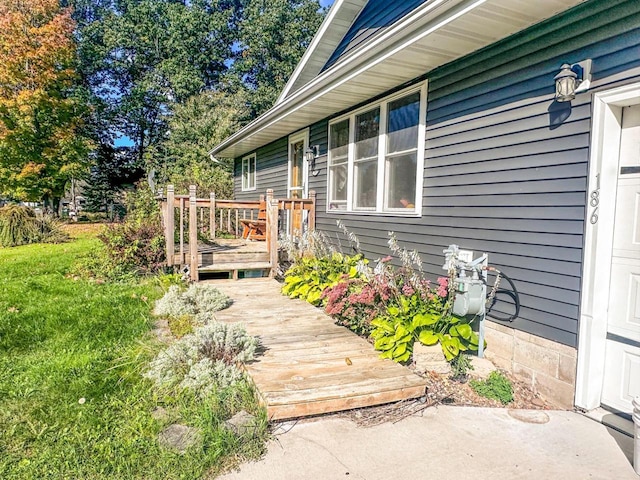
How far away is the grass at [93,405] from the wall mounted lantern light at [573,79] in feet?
9.80

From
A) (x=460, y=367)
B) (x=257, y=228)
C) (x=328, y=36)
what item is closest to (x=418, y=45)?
(x=460, y=367)

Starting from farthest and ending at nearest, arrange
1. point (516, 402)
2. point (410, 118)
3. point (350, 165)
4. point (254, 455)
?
point (350, 165) → point (410, 118) → point (516, 402) → point (254, 455)

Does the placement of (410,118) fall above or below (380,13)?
below

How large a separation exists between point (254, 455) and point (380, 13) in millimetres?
6213

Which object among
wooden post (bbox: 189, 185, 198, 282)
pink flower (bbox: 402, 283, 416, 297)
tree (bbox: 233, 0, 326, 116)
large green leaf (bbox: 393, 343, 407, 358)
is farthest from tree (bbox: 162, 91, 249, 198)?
large green leaf (bbox: 393, 343, 407, 358)

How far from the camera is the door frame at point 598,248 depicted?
2.67 m

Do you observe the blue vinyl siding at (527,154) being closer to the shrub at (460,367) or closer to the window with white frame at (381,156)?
the window with white frame at (381,156)

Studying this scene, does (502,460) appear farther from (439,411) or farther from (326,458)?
(326,458)

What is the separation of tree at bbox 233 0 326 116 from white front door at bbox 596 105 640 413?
852 inches

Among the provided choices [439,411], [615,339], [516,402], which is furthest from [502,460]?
[615,339]

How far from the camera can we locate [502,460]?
2.21m

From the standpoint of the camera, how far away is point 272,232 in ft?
20.7

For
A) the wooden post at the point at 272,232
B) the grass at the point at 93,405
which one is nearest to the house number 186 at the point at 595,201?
the grass at the point at 93,405

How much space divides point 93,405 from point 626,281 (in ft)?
11.8
